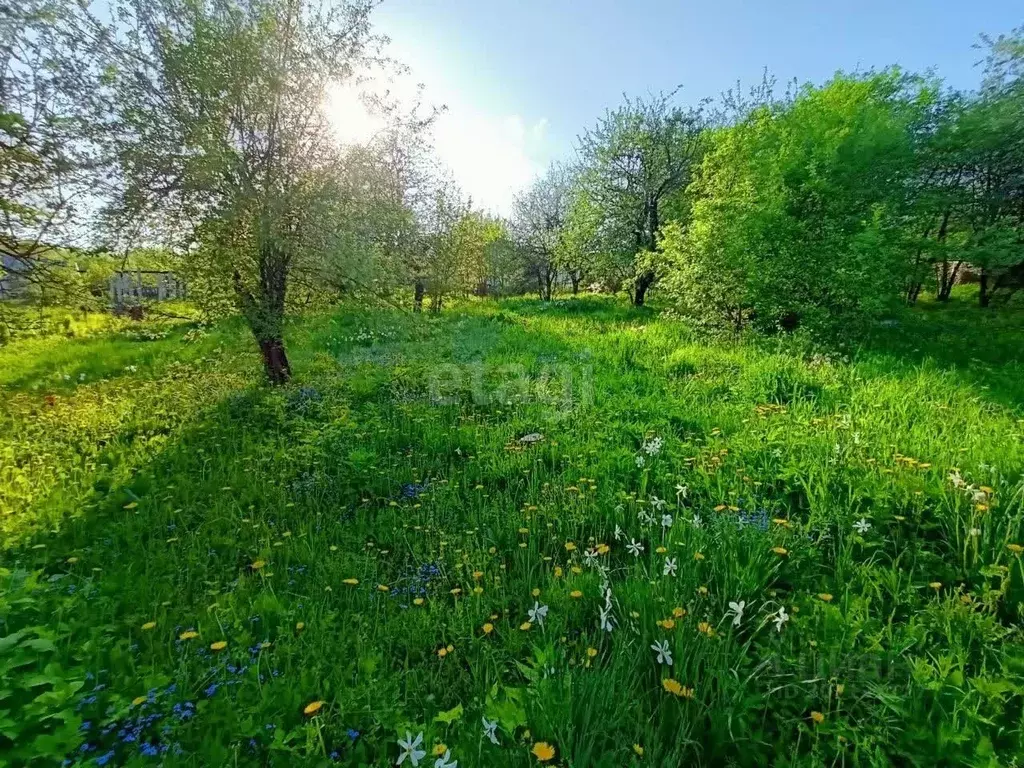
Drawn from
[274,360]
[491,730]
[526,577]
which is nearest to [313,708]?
[491,730]

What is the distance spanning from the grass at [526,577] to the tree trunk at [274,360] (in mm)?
1487

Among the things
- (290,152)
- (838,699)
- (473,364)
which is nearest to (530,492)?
(838,699)

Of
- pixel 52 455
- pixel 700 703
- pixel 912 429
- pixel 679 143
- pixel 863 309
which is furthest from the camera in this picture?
pixel 679 143

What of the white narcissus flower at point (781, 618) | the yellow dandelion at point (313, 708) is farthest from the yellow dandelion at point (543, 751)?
the white narcissus flower at point (781, 618)

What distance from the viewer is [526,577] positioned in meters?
3.23

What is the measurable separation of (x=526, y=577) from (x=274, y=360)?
728cm

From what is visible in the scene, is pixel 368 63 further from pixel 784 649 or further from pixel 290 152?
pixel 784 649

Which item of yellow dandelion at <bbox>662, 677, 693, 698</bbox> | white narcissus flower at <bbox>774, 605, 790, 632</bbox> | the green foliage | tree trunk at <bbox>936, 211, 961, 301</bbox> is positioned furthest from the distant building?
tree trunk at <bbox>936, 211, 961, 301</bbox>

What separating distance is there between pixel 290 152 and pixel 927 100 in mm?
31330

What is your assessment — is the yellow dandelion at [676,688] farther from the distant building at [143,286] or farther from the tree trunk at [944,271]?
the tree trunk at [944,271]

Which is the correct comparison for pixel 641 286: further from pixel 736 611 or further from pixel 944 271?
pixel 736 611

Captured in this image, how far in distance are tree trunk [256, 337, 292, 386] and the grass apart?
149 centimetres

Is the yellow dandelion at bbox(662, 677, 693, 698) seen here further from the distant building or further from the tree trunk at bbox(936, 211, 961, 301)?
the tree trunk at bbox(936, 211, 961, 301)

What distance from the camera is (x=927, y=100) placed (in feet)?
75.6
